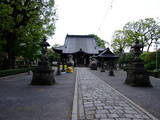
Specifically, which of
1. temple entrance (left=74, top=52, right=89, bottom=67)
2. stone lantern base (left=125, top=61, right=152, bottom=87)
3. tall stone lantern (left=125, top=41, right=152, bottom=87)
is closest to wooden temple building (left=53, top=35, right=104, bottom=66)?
temple entrance (left=74, top=52, right=89, bottom=67)

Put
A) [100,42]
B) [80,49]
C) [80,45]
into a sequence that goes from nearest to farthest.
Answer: [80,49] < [80,45] < [100,42]

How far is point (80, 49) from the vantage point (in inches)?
1297

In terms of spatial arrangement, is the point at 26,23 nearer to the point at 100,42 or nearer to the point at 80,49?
the point at 80,49

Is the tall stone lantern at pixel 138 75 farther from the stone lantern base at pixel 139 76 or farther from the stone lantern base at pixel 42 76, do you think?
the stone lantern base at pixel 42 76

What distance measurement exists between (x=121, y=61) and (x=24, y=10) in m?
23.7

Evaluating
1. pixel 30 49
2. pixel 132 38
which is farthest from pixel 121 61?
pixel 30 49

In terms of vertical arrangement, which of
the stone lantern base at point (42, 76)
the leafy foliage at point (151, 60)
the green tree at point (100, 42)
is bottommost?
the stone lantern base at point (42, 76)

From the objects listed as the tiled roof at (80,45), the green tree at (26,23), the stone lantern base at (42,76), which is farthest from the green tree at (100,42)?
the stone lantern base at (42,76)

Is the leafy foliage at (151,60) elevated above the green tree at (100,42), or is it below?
below

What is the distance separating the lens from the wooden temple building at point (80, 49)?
33.5 meters

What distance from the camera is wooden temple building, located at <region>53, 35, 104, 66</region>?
33469 millimetres

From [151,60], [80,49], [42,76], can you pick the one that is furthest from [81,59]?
[42,76]

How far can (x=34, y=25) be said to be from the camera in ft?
54.0

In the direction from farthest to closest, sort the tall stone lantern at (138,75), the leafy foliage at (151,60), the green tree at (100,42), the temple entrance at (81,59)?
the green tree at (100,42) < the temple entrance at (81,59) < the leafy foliage at (151,60) < the tall stone lantern at (138,75)
